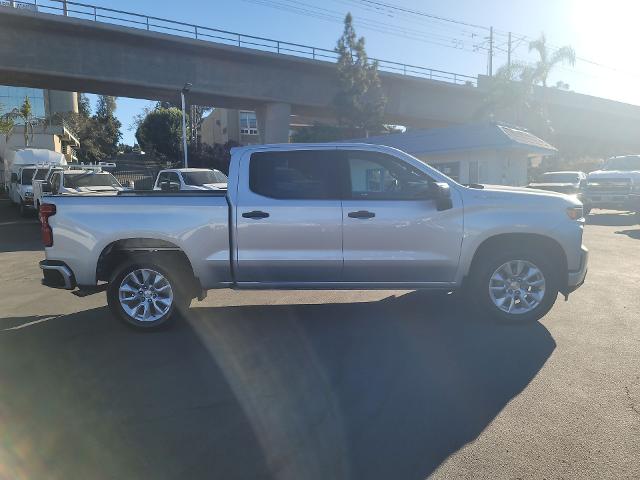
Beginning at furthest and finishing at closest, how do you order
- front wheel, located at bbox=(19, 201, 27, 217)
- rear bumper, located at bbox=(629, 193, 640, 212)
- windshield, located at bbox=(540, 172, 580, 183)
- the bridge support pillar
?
1. the bridge support pillar
2. front wheel, located at bbox=(19, 201, 27, 217)
3. windshield, located at bbox=(540, 172, 580, 183)
4. rear bumper, located at bbox=(629, 193, 640, 212)

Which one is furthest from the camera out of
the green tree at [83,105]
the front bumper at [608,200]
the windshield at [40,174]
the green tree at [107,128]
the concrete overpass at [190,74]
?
the green tree at [83,105]

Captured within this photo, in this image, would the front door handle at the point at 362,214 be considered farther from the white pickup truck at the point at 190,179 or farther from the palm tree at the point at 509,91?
the palm tree at the point at 509,91

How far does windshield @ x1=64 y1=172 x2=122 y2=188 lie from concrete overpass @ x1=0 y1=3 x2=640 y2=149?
37.4 ft

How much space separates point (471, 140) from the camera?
21.8 metres

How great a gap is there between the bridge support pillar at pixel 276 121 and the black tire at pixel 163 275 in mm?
27018

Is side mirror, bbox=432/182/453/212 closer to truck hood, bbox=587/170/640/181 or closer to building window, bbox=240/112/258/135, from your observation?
truck hood, bbox=587/170/640/181

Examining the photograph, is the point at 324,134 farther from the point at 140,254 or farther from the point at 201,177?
the point at 140,254

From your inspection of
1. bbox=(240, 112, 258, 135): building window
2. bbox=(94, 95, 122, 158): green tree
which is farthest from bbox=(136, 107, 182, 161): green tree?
bbox=(240, 112, 258, 135): building window

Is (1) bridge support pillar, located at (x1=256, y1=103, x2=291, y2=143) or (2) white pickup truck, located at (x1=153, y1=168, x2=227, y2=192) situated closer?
(2) white pickup truck, located at (x1=153, y1=168, x2=227, y2=192)

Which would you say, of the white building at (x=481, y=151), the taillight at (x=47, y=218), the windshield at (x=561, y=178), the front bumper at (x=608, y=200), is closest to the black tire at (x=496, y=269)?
the taillight at (x=47, y=218)

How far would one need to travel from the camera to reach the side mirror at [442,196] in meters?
5.11

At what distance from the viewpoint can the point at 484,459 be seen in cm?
306

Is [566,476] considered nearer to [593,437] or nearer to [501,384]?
[593,437]

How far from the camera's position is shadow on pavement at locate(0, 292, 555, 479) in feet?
10.2
